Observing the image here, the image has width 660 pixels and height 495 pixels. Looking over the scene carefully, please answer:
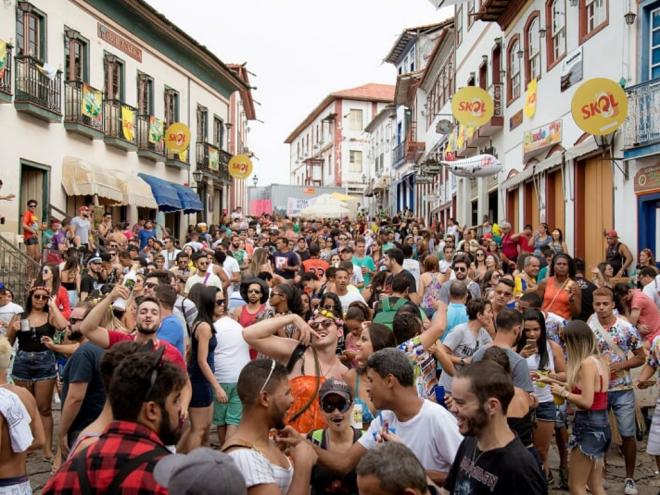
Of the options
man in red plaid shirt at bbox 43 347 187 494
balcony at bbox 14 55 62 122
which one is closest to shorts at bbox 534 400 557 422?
man in red plaid shirt at bbox 43 347 187 494

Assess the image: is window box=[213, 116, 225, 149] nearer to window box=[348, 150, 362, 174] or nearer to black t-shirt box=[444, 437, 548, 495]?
black t-shirt box=[444, 437, 548, 495]

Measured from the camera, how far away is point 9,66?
55.4 feet

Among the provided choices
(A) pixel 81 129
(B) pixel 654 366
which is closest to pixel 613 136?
(B) pixel 654 366

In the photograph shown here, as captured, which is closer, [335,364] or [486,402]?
[486,402]

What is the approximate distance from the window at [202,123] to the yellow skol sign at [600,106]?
21.4 meters

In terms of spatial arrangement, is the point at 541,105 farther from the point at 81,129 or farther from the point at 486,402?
the point at 486,402

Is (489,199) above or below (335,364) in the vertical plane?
above

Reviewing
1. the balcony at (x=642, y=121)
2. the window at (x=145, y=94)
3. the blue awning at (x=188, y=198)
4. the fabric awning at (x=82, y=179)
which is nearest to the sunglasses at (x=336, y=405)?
the balcony at (x=642, y=121)

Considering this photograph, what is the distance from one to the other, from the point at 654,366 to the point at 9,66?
1534cm

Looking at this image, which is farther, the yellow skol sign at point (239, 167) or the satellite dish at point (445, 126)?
the satellite dish at point (445, 126)

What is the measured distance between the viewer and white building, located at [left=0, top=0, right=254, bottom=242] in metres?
17.8

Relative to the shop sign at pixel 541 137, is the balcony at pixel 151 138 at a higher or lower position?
higher

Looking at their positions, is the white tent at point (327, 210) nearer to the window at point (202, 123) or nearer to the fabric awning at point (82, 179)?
the window at point (202, 123)

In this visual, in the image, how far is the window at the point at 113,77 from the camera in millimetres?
22969
